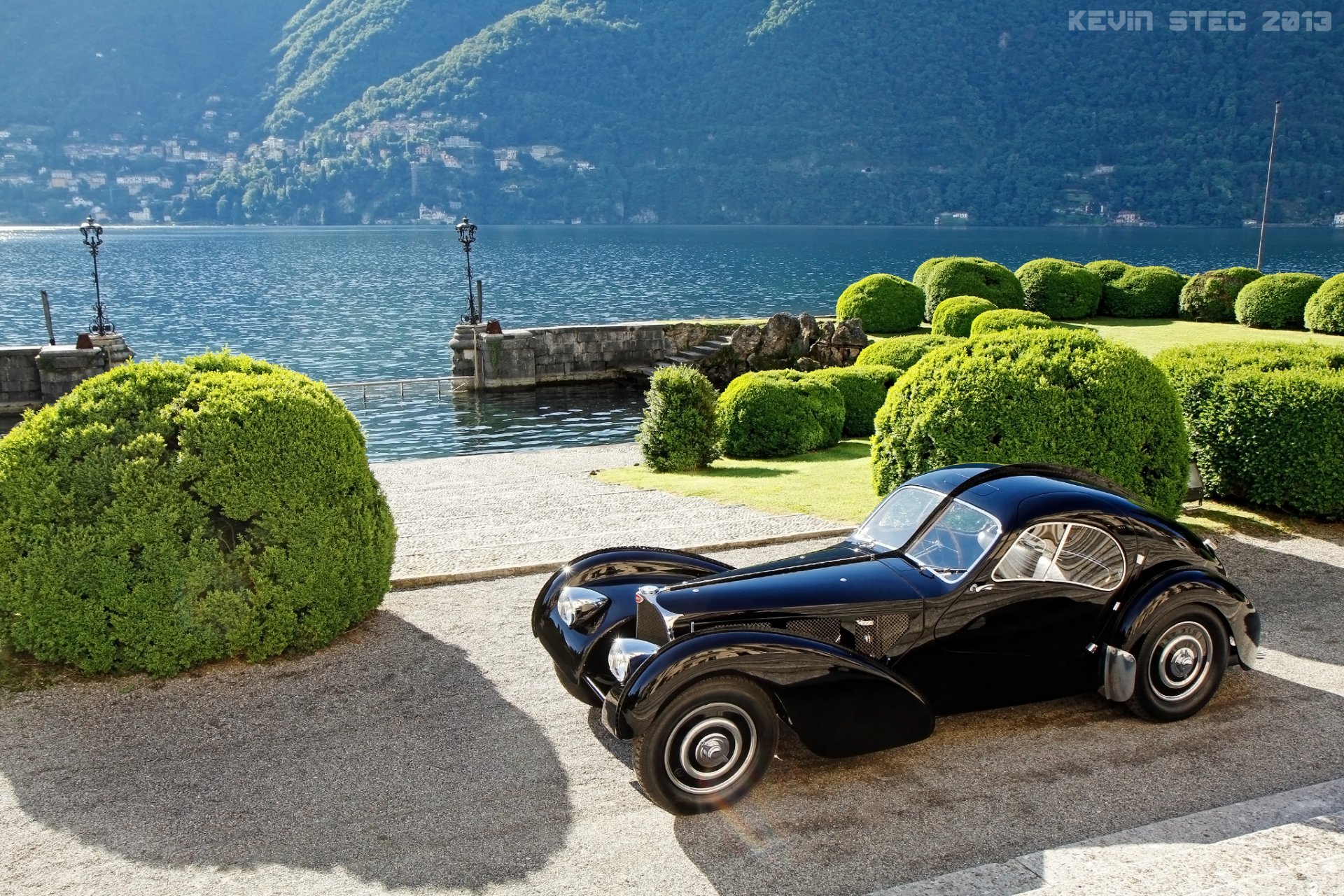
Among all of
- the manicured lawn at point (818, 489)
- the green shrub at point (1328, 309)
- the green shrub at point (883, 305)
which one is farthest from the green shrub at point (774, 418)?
the green shrub at point (1328, 309)

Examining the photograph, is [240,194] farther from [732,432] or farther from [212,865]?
[212,865]

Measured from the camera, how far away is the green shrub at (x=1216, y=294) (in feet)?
97.9

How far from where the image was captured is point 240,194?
160500mm

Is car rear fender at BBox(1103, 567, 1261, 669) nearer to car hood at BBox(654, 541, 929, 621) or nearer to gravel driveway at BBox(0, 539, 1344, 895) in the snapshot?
gravel driveway at BBox(0, 539, 1344, 895)

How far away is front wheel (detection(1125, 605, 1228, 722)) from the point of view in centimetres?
561

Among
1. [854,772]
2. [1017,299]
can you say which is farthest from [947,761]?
[1017,299]

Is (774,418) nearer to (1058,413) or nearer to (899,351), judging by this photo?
(899,351)

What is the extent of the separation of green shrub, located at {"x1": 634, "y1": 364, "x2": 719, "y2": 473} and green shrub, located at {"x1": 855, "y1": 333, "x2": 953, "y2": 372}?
5.74 metres

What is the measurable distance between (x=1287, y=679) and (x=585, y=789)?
4631mm

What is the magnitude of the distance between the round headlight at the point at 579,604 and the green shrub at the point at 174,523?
75.2 inches

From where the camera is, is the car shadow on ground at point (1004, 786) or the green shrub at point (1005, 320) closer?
the car shadow on ground at point (1004, 786)

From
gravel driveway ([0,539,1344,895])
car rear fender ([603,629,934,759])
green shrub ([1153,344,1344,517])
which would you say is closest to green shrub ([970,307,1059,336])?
green shrub ([1153,344,1344,517])

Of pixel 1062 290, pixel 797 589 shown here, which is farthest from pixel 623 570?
pixel 1062 290

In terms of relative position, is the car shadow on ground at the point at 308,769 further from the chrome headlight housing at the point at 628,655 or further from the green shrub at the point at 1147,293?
the green shrub at the point at 1147,293
